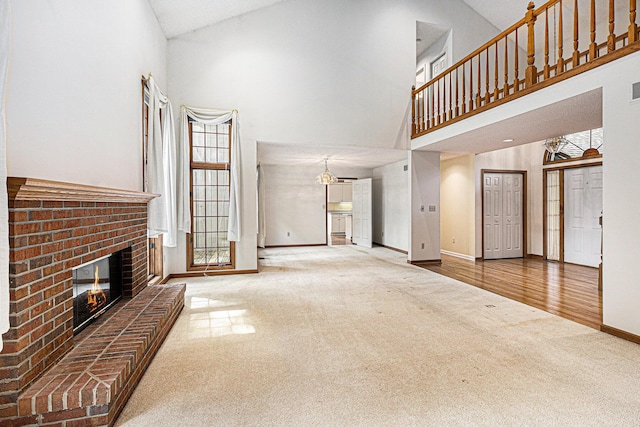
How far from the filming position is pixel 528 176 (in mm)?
7094

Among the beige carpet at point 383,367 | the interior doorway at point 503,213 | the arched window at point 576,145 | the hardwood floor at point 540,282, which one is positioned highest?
the arched window at point 576,145

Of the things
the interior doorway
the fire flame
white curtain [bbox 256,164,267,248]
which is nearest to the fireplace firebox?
the fire flame

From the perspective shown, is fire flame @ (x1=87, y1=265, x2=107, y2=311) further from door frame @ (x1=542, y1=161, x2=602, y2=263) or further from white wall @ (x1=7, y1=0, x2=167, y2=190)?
door frame @ (x1=542, y1=161, x2=602, y2=263)

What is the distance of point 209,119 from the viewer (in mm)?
5293

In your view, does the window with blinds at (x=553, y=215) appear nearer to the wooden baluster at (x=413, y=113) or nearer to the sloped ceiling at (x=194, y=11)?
the wooden baluster at (x=413, y=113)

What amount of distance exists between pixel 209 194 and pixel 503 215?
6.17 metres

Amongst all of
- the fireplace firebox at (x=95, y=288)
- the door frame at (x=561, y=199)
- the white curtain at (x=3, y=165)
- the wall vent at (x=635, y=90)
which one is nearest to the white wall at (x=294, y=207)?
the door frame at (x=561, y=199)

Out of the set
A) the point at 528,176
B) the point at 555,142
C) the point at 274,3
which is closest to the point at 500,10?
the point at 555,142

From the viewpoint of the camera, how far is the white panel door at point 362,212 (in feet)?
29.1

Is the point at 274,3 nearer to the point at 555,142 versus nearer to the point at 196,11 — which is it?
the point at 196,11

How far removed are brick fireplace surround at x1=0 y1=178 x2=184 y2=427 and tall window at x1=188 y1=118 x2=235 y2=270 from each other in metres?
2.82

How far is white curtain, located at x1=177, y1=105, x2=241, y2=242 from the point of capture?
5.20 m

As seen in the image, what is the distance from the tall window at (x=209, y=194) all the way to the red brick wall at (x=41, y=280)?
2887 mm

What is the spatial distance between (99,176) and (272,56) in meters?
3.92
